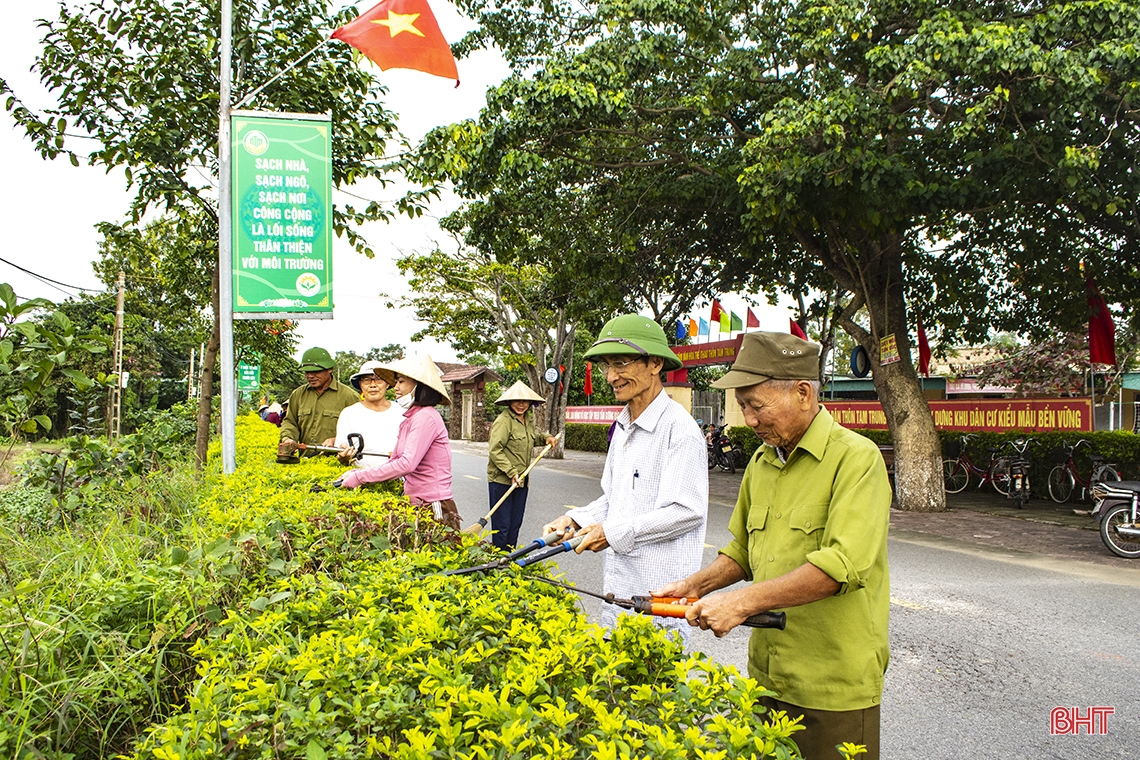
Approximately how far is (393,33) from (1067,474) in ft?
41.6

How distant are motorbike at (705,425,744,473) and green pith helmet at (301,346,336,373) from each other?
48.7ft

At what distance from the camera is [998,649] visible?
524 cm

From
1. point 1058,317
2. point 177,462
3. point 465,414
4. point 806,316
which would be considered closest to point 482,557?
point 177,462

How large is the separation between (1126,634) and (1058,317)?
883 cm

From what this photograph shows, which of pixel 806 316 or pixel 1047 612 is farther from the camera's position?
pixel 806 316

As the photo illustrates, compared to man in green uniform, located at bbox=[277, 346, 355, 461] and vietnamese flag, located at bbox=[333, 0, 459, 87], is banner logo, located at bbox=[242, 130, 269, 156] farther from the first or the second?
man in green uniform, located at bbox=[277, 346, 355, 461]

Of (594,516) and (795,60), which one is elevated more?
(795,60)

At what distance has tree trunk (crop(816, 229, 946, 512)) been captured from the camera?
11922 mm

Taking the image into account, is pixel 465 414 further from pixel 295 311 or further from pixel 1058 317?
pixel 295 311

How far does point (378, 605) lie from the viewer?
7.28ft

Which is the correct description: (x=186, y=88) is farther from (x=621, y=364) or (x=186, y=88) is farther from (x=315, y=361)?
(x=621, y=364)

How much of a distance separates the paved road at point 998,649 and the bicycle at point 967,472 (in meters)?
5.85

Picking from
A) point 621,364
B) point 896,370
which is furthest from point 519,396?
point 896,370

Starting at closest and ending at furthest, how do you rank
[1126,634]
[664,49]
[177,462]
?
[1126,634] < [177,462] < [664,49]
